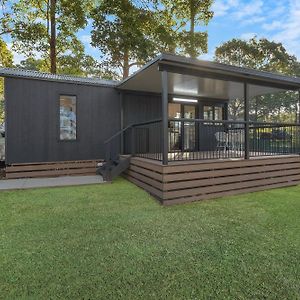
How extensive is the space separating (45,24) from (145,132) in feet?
36.4

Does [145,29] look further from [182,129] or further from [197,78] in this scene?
[197,78]

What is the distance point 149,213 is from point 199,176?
1573 millimetres

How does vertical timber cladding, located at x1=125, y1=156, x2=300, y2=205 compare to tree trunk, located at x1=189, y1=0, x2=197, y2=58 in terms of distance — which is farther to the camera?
tree trunk, located at x1=189, y1=0, x2=197, y2=58

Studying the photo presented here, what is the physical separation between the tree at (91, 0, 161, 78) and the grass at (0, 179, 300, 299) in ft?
43.6

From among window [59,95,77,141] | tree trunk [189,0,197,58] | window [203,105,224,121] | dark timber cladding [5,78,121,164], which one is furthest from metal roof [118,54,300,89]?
tree trunk [189,0,197,58]

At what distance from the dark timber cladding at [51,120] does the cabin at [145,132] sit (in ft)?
0.08

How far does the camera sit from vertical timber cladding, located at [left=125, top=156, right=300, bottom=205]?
5043 millimetres

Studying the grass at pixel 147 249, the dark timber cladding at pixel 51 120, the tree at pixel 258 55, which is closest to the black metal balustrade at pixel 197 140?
the dark timber cladding at pixel 51 120

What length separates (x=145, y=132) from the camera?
9016 mm

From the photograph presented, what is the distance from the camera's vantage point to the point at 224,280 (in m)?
2.35

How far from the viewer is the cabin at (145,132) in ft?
17.5

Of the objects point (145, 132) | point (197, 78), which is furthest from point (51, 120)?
point (197, 78)

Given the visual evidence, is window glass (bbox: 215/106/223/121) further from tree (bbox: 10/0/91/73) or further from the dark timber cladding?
tree (bbox: 10/0/91/73)

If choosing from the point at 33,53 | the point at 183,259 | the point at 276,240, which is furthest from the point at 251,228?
the point at 33,53
